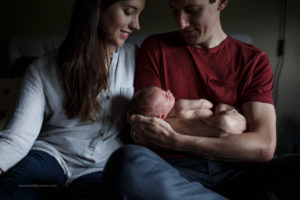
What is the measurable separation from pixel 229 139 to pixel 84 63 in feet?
2.26

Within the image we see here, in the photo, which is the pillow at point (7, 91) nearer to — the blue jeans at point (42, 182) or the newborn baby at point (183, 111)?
the blue jeans at point (42, 182)

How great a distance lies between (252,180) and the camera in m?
0.94

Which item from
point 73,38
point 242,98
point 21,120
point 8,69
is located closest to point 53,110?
point 21,120

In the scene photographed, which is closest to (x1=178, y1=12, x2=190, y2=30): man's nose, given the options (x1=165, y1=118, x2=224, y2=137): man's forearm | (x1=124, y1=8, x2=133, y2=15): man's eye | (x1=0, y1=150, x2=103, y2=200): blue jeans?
(x1=124, y1=8, x2=133, y2=15): man's eye

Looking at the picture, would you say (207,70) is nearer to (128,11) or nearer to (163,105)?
(163,105)

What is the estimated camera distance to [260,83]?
1.07 metres

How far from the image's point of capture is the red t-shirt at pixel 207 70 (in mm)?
1101

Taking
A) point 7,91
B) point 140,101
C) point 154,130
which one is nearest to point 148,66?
point 140,101

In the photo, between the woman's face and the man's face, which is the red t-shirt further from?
the woman's face

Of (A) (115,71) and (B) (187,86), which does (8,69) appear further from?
(B) (187,86)

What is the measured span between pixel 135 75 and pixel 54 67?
Result: 0.38 metres

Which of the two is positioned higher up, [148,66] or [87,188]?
[148,66]

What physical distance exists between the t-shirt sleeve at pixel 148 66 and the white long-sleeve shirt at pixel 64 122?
67 millimetres

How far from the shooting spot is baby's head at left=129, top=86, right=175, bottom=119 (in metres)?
0.98
